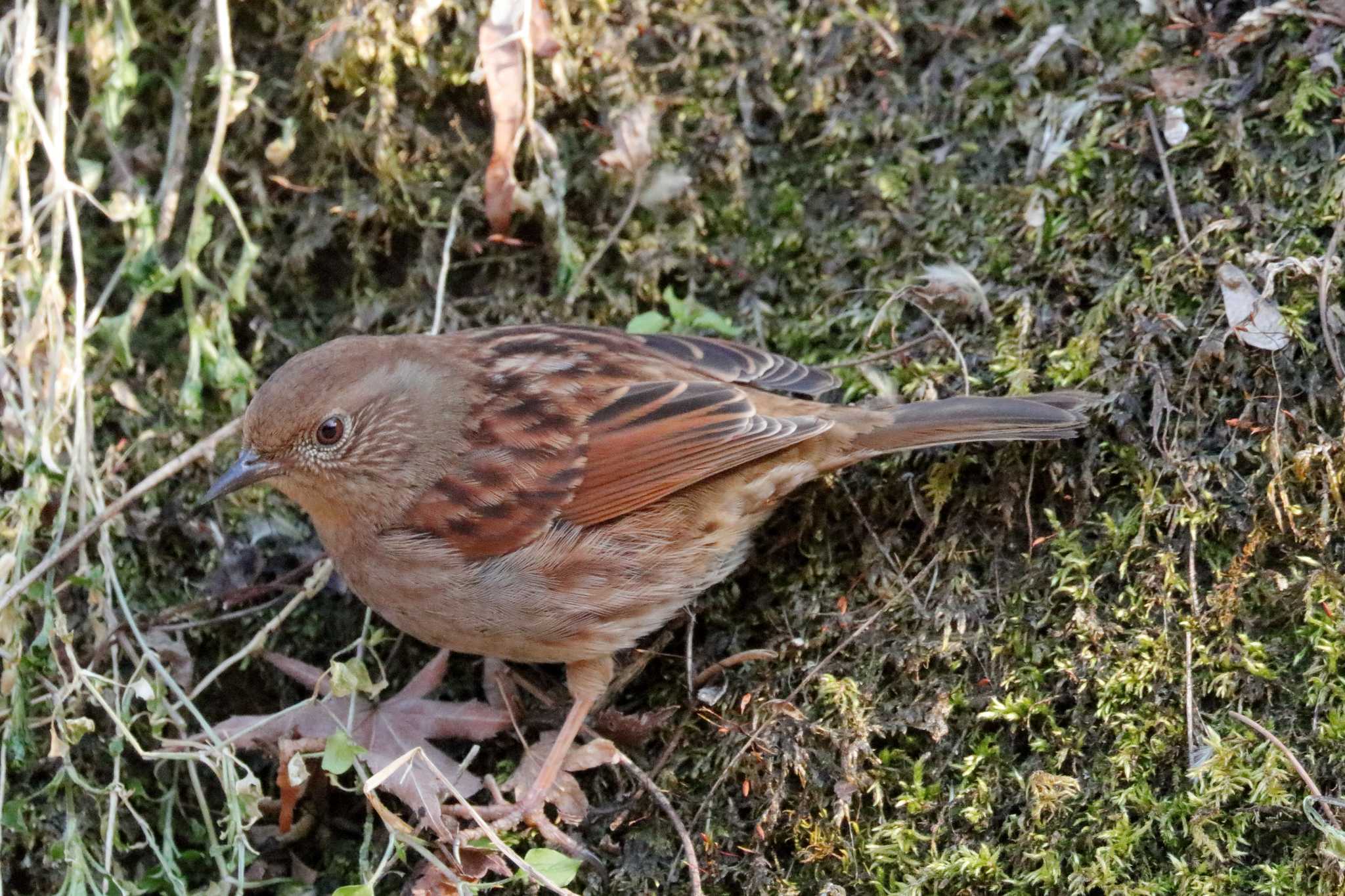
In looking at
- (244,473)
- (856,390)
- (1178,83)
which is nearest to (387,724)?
(244,473)

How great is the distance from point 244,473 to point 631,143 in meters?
1.88

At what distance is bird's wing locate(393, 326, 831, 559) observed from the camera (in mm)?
3846

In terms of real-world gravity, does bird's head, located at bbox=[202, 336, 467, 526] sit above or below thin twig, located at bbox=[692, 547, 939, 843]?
above

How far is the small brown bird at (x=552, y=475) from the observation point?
12.5ft

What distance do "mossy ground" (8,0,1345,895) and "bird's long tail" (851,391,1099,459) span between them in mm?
161

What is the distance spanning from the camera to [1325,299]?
3525 millimetres

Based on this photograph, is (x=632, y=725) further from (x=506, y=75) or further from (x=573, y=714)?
(x=506, y=75)

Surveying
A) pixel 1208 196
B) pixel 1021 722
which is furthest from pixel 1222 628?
pixel 1208 196

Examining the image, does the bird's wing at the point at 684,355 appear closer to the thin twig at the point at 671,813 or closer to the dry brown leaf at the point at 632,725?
the dry brown leaf at the point at 632,725

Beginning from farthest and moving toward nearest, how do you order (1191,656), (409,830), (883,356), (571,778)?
1. (883,356)
2. (571,778)
3. (409,830)
4. (1191,656)

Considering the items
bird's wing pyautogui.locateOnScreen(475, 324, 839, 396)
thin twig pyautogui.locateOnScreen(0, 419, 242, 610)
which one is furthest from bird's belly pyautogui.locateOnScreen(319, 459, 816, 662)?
thin twig pyautogui.locateOnScreen(0, 419, 242, 610)

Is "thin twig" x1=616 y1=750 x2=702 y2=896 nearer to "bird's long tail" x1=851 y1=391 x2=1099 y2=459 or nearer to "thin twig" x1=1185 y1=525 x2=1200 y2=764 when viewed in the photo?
"bird's long tail" x1=851 y1=391 x2=1099 y2=459

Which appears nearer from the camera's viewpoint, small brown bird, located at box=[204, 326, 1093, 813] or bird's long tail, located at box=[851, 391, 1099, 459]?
bird's long tail, located at box=[851, 391, 1099, 459]

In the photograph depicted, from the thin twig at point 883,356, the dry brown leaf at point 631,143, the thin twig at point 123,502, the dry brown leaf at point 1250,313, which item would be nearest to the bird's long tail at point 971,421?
the thin twig at point 883,356
